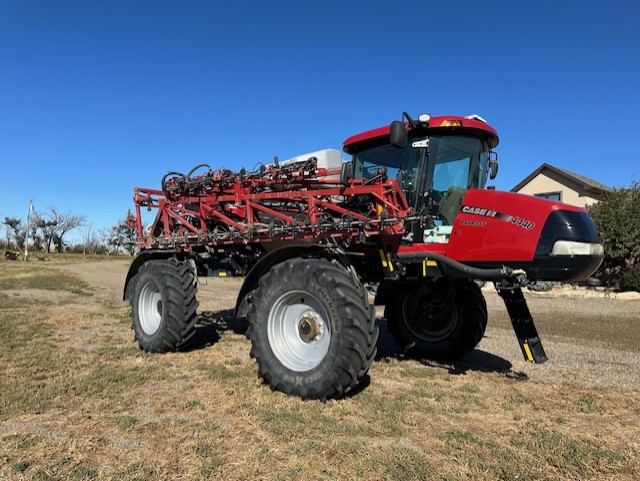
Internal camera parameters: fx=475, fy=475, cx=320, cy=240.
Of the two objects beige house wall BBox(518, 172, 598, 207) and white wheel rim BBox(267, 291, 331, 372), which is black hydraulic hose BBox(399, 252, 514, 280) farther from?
beige house wall BBox(518, 172, 598, 207)

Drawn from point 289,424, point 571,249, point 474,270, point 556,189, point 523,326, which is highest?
point 556,189

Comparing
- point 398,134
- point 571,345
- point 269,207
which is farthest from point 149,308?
point 571,345

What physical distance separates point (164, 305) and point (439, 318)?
12.0 feet

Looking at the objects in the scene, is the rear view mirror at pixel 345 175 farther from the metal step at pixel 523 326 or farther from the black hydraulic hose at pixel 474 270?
the metal step at pixel 523 326

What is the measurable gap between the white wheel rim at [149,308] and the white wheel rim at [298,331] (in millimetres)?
2657

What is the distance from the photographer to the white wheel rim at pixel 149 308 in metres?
6.88

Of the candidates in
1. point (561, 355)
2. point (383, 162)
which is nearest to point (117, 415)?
point (383, 162)

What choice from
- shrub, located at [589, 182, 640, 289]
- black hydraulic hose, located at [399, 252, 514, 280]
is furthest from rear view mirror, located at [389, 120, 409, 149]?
shrub, located at [589, 182, 640, 289]

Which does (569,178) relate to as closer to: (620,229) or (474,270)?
(620,229)

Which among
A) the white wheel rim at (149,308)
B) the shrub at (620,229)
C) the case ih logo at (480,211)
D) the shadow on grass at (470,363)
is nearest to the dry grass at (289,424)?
the shadow on grass at (470,363)

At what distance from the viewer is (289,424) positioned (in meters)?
3.79

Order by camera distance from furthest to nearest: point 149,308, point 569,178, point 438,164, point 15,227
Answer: point 15,227 < point 569,178 < point 149,308 < point 438,164

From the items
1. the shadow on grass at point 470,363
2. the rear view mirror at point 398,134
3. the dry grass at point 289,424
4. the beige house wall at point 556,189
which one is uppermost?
the beige house wall at point 556,189

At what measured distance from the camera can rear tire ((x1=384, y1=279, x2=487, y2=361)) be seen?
602 centimetres
